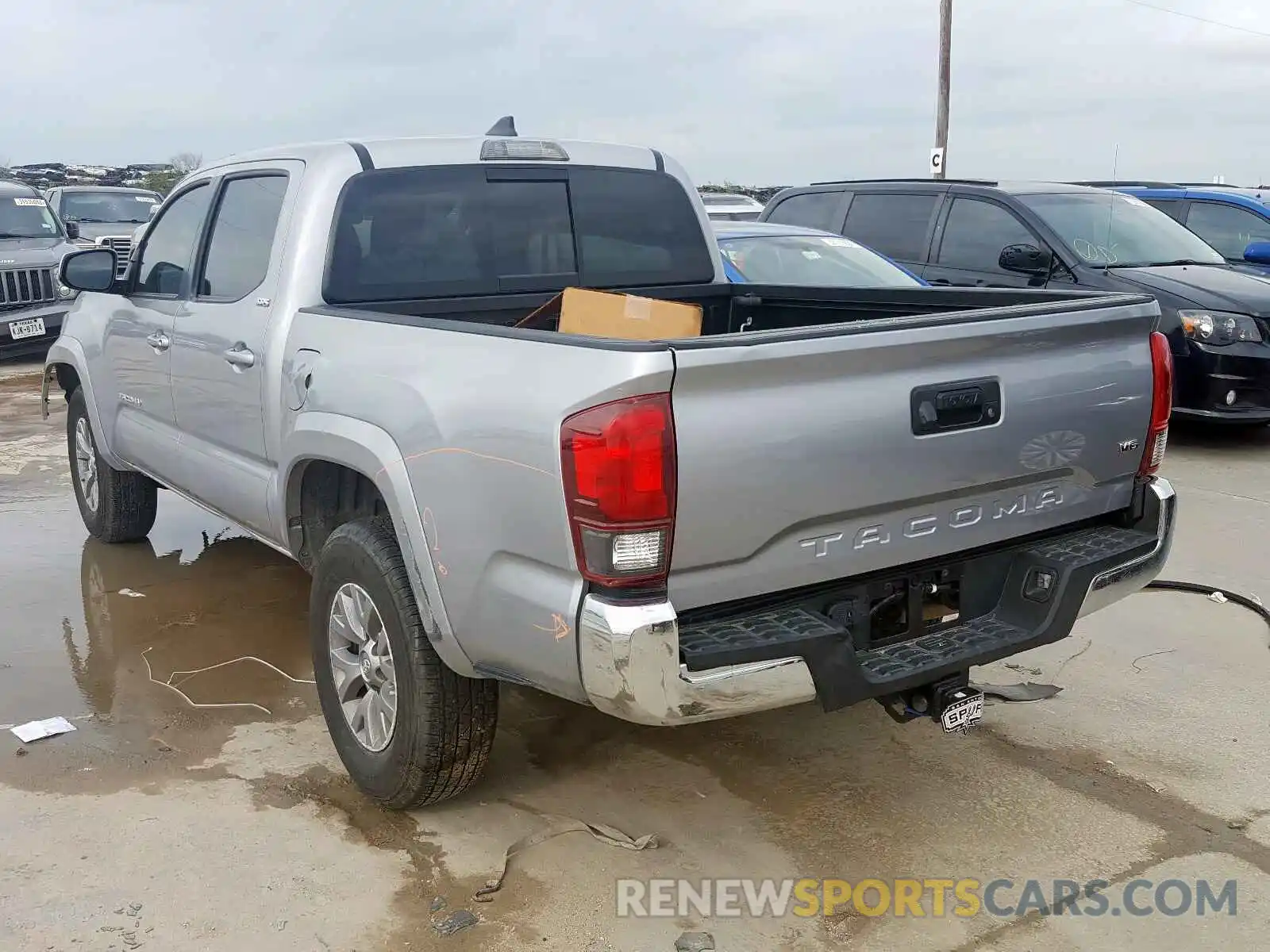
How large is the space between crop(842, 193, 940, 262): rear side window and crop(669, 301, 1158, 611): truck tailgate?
6024mm

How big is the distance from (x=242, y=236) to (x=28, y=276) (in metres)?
9.90

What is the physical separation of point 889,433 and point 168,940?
2.14 m

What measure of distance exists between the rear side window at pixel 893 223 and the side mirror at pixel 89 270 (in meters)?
6.06

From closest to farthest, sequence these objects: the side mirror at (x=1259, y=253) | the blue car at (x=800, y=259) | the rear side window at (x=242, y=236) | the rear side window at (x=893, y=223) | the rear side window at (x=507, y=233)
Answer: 1. the rear side window at (x=507, y=233)
2. the rear side window at (x=242, y=236)
3. the blue car at (x=800, y=259)
4. the rear side window at (x=893, y=223)
5. the side mirror at (x=1259, y=253)

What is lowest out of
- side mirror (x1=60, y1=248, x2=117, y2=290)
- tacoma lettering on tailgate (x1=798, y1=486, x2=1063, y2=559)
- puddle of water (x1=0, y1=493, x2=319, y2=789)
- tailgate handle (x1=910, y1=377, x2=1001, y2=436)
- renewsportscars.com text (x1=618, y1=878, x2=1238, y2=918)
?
puddle of water (x1=0, y1=493, x2=319, y2=789)

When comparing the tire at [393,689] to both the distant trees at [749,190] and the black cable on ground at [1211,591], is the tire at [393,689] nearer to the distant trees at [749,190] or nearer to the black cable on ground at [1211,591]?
the black cable on ground at [1211,591]

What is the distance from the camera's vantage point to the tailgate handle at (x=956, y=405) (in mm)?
2910

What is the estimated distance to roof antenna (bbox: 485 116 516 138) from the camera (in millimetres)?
4855

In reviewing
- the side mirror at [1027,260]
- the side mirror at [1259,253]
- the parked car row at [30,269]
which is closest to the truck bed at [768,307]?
the side mirror at [1027,260]

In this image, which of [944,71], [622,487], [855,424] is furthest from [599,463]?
[944,71]

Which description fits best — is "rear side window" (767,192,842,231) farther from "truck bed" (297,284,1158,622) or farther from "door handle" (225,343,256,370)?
"truck bed" (297,284,1158,622)

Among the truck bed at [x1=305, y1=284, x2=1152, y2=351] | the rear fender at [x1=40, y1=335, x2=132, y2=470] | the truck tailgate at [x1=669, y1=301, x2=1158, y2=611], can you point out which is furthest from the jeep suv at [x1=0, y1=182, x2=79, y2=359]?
the truck tailgate at [x1=669, y1=301, x2=1158, y2=611]

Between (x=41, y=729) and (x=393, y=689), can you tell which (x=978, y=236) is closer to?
(x=393, y=689)

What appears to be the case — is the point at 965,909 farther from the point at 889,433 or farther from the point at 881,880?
the point at 889,433
